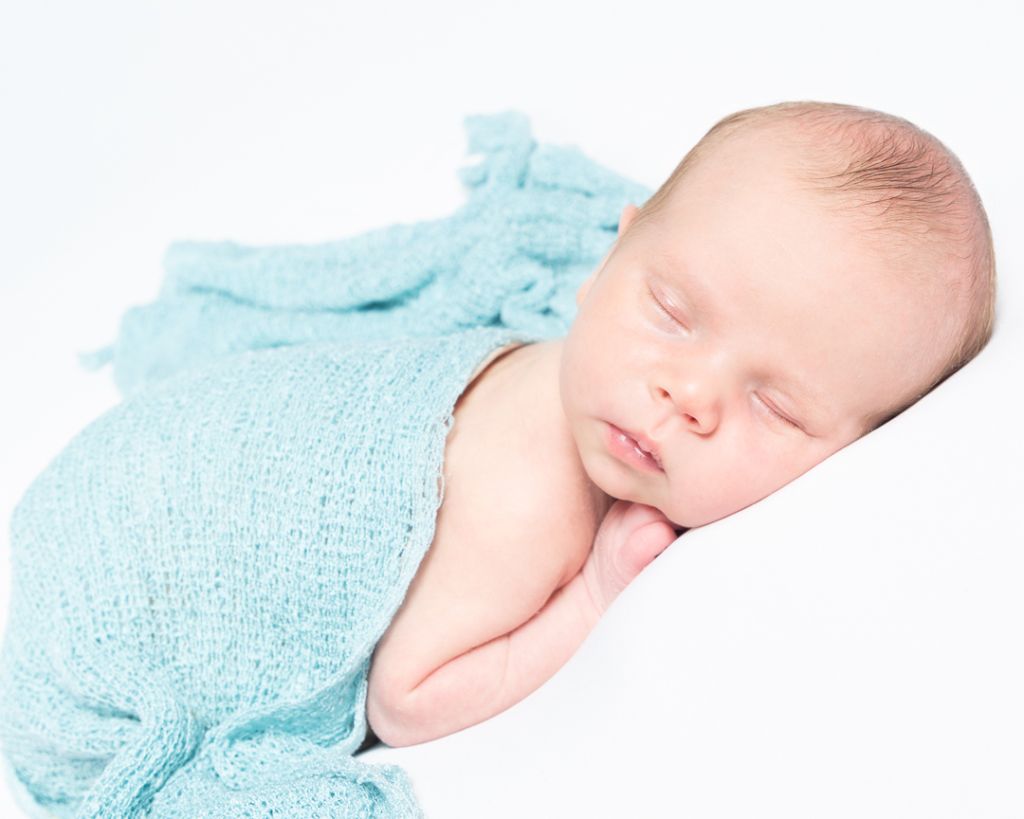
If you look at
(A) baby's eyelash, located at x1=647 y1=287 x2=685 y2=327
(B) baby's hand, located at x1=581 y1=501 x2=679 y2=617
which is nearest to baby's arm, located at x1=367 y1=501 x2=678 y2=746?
(B) baby's hand, located at x1=581 y1=501 x2=679 y2=617

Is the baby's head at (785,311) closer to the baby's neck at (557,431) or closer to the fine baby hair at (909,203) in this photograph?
the fine baby hair at (909,203)

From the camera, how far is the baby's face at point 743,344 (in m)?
1.11

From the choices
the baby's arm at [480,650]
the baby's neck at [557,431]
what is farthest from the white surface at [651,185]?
the baby's neck at [557,431]

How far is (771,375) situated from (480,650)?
19.0 inches

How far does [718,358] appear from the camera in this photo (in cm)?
114

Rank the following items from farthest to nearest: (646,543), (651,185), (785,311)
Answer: (651,185) → (646,543) → (785,311)

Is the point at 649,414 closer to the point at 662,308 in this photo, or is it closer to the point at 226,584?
the point at 662,308

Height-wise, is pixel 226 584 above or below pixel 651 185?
below

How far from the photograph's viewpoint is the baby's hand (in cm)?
129

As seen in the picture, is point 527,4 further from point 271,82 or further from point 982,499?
point 982,499

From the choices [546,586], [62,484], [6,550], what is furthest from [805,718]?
[6,550]

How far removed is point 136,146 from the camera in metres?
2.21

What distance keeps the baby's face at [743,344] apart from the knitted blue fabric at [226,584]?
0.27 meters

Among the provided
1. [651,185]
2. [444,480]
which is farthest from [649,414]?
[651,185]
